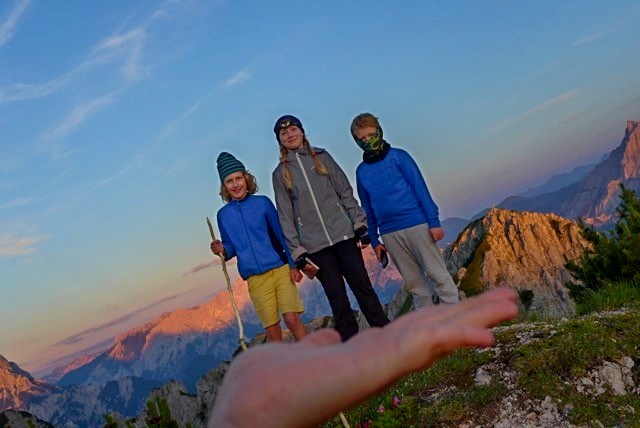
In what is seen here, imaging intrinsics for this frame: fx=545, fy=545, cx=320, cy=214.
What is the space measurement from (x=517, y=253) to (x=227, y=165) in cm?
2749

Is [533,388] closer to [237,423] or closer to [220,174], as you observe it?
[220,174]

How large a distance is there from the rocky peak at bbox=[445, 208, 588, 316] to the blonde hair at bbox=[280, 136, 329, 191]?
20325mm

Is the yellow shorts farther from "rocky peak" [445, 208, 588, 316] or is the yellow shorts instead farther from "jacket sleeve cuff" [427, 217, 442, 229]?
"rocky peak" [445, 208, 588, 316]

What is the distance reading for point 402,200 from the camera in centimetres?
770

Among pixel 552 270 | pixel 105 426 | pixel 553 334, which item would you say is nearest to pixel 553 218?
pixel 552 270

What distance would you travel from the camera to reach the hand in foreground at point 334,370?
120cm

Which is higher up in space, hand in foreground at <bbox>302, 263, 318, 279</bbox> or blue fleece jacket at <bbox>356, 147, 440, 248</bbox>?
blue fleece jacket at <bbox>356, 147, 440, 248</bbox>

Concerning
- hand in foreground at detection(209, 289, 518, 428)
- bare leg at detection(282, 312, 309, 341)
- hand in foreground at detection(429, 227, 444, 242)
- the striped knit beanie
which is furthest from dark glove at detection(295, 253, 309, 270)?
hand in foreground at detection(209, 289, 518, 428)

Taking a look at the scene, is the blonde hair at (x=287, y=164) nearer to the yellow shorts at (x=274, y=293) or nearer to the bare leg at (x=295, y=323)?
the yellow shorts at (x=274, y=293)

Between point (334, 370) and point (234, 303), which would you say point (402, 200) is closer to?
point (234, 303)

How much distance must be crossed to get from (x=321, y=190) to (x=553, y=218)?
37.0m

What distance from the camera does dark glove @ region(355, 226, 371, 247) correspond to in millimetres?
7537

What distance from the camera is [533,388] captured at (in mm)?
6363

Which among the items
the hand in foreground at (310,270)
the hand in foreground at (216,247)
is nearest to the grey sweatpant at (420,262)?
the hand in foreground at (310,270)
